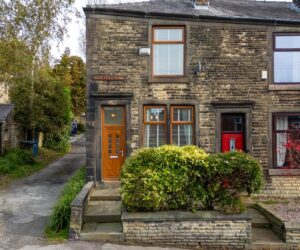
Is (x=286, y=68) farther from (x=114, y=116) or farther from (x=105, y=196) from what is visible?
(x=105, y=196)

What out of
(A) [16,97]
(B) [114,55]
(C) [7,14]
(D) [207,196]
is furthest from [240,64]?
(A) [16,97]

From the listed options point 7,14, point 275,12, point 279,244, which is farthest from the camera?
point 7,14

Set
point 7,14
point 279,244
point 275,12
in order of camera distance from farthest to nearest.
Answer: point 7,14 < point 275,12 < point 279,244

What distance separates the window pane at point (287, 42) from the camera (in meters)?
11.7

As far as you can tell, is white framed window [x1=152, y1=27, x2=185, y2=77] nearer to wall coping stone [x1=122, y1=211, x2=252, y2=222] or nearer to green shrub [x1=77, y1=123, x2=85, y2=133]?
wall coping stone [x1=122, y1=211, x2=252, y2=222]

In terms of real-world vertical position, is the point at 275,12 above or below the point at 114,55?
above

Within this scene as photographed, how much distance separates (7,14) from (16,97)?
9.99m

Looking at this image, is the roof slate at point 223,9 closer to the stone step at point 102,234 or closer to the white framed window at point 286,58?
the white framed window at point 286,58

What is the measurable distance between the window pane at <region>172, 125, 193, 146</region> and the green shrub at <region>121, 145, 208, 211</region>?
3.93 meters

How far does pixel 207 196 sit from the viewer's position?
7609 mm

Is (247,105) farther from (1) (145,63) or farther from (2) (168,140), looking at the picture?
(1) (145,63)

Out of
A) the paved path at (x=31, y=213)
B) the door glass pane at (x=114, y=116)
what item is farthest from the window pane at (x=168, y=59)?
the paved path at (x=31, y=213)

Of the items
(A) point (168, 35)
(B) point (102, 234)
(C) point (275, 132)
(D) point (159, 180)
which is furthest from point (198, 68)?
(B) point (102, 234)

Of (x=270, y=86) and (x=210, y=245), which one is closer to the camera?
(x=210, y=245)
